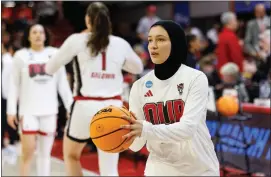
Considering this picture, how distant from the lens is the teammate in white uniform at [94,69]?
16.8ft

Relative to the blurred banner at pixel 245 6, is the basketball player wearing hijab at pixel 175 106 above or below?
below

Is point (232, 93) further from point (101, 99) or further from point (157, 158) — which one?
point (157, 158)

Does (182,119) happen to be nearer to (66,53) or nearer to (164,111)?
(164,111)

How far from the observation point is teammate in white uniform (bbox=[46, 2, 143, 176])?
5113 millimetres

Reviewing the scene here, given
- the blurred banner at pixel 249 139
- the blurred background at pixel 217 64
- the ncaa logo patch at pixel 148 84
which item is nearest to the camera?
the ncaa logo patch at pixel 148 84

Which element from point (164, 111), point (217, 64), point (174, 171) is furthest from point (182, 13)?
point (174, 171)

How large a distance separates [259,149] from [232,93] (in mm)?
811

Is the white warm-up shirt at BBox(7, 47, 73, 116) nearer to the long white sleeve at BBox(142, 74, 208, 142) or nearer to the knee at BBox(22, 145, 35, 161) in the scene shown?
the knee at BBox(22, 145, 35, 161)

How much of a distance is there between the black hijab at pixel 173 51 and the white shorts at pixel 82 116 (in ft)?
6.27

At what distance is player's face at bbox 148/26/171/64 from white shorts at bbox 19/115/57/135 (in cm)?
324

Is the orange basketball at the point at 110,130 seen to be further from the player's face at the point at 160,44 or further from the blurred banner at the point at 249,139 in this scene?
the blurred banner at the point at 249,139

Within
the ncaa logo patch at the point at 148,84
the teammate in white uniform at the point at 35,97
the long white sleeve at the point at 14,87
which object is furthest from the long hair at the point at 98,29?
the ncaa logo patch at the point at 148,84

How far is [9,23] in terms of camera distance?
14.9 m

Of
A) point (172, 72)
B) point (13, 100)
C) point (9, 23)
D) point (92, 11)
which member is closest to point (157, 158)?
point (172, 72)
